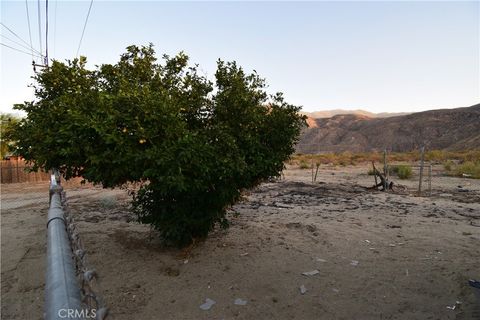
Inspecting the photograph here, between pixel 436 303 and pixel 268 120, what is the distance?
13.2ft

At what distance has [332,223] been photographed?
10141 millimetres

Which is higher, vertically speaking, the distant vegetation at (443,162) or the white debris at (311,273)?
the distant vegetation at (443,162)

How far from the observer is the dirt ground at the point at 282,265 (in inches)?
214

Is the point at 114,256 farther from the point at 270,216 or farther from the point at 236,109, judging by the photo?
the point at 270,216

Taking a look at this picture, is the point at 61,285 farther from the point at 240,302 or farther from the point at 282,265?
the point at 282,265

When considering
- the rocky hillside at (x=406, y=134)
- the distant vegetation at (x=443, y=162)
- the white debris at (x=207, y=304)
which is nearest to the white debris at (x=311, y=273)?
the white debris at (x=207, y=304)

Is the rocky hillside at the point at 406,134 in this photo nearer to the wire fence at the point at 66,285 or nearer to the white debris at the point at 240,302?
the white debris at the point at 240,302

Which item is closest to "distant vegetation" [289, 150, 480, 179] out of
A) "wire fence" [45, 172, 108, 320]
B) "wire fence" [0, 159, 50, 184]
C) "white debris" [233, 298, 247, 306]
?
"wire fence" [0, 159, 50, 184]

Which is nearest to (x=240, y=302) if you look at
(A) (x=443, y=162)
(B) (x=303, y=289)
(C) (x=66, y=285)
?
(B) (x=303, y=289)

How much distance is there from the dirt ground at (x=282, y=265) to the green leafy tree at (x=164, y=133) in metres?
0.96

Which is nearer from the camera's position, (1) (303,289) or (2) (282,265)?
(1) (303,289)

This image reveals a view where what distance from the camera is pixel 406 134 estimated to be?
218 ft

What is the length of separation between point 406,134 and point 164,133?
67651 mm

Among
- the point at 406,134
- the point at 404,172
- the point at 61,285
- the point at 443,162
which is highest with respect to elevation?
the point at 406,134
